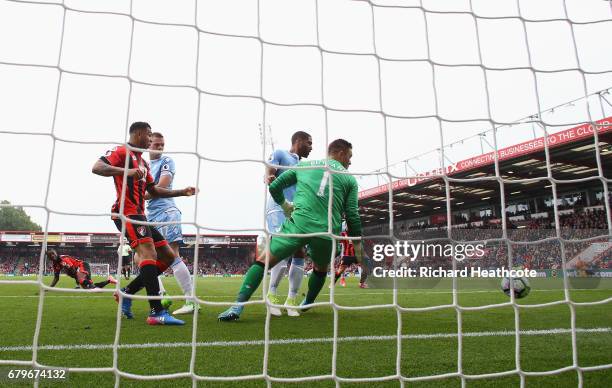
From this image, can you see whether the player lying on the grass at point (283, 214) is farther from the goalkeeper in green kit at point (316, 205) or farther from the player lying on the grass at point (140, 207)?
the player lying on the grass at point (140, 207)

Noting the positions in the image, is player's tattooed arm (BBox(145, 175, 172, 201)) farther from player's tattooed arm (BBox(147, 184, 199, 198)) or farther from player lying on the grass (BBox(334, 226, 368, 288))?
player lying on the grass (BBox(334, 226, 368, 288))

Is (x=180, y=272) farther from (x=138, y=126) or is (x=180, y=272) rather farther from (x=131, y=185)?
(x=138, y=126)

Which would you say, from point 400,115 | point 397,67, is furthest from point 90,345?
point 397,67

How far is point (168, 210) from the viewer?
445 cm

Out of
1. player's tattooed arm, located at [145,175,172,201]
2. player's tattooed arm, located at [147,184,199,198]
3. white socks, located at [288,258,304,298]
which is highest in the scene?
player's tattooed arm, located at [145,175,172,201]

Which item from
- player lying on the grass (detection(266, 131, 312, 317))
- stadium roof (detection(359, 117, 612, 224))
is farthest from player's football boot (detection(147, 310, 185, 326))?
stadium roof (detection(359, 117, 612, 224))

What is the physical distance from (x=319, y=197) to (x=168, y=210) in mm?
2030

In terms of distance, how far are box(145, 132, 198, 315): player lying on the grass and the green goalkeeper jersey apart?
1.28m

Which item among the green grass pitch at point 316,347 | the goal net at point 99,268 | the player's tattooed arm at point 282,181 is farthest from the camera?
the goal net at point 99,268

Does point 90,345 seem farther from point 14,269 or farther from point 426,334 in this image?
point 14,269

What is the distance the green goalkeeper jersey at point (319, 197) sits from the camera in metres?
3.01

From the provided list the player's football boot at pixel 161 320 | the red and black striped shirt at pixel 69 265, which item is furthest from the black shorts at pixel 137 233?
the red and black striped shirt at pixel 69 265

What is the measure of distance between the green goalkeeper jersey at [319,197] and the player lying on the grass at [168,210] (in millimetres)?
1281

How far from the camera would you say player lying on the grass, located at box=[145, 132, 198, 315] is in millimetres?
4090
